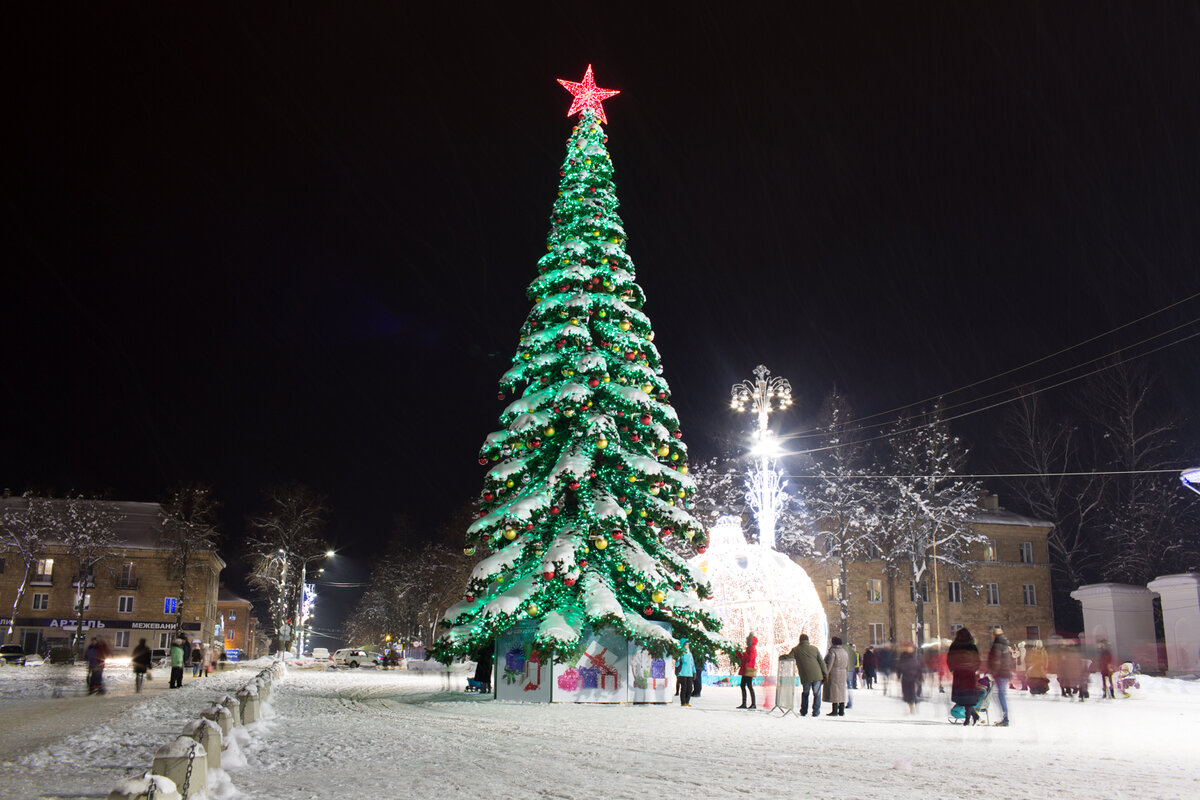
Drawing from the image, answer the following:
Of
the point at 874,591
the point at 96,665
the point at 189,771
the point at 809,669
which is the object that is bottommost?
the point at 189,771

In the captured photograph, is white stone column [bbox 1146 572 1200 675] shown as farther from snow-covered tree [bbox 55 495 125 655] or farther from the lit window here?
snow-covered tree [bbox 55 495 125 655]

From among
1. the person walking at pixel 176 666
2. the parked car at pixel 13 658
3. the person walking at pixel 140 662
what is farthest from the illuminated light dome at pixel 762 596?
the parked car at pixel 13 658

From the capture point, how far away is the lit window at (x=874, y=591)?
59.1m

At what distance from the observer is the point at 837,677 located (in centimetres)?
1717

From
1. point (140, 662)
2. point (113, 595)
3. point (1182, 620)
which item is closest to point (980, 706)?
point (140, 662)

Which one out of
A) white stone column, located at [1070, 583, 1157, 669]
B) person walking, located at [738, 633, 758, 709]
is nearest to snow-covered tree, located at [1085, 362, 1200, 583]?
white stone column, located at [1070, 583, 1157, 669]

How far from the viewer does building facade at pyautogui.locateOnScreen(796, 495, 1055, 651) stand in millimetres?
58500

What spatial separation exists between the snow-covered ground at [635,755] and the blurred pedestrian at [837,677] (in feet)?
1.40

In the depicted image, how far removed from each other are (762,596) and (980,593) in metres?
37.8

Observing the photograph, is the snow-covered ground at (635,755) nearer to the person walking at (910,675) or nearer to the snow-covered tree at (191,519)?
the person walking at (910,675)

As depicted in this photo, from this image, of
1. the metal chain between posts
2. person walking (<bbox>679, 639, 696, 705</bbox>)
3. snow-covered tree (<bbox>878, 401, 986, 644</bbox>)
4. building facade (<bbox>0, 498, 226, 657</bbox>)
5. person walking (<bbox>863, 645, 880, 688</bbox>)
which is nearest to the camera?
the metal chain between posts

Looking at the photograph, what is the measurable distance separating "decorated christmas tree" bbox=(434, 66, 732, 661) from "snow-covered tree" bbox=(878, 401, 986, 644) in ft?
93.8

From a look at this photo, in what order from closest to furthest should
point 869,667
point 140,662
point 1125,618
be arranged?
point 140,662 → point 869,667 → point 1125,618

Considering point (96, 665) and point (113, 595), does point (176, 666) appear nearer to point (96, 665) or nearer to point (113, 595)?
point (96, 665)
